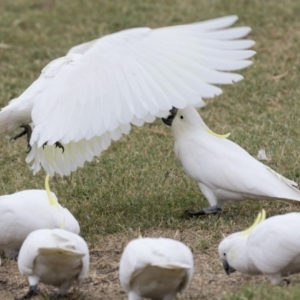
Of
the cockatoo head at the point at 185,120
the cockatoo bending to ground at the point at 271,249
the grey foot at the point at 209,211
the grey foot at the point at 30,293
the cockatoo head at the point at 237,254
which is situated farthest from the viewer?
the cockatoo head at the point at 185,120

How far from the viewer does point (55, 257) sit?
3.31 meters

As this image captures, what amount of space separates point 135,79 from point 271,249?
1.27 metres

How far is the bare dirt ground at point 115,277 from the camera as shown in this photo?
A: 3.59 metres

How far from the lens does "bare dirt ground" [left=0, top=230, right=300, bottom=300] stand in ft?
11.8

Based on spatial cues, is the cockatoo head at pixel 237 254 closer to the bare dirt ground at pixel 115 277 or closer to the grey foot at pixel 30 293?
the bare dirt ground at pixel 115 277

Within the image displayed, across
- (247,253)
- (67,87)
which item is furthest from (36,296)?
(67,87)

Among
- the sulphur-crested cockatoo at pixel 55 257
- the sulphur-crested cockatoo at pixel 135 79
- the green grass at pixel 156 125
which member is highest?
the sulphur-crested cockatoo at pixel 135 79

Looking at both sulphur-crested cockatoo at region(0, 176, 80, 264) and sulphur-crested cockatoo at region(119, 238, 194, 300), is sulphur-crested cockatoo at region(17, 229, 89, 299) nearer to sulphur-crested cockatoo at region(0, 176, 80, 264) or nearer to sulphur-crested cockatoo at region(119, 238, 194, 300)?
sulphur-crested cockatoo at region(119, 238, 194, 300)

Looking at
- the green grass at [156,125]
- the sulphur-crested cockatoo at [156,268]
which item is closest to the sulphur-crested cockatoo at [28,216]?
the green grass at [156,125]

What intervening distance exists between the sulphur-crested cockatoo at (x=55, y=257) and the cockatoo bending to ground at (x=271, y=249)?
654 millimetres

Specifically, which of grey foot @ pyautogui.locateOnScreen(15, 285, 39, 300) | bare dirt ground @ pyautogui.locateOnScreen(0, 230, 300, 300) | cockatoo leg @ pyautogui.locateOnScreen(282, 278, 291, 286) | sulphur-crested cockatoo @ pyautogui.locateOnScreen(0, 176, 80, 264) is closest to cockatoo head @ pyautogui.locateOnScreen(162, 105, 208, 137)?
bare dirt ground @ pyautogui.locateOnScreen(0, 230, 300, 300)

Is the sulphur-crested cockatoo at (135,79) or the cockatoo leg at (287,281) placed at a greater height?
the sulphur-crested cockatoo at (135,79)

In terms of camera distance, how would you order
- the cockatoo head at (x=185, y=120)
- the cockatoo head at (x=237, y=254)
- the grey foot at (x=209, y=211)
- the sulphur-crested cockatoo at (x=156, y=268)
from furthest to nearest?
the cockatoo head at (x=185, y=120) → the grey foot at (x=209, y=211) → the cockatoo head at (x=237, y=254) → the sulphur-crested cockatoo at (x=156, y=268)

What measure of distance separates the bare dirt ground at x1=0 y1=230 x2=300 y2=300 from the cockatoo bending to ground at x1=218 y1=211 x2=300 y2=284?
152 mm
